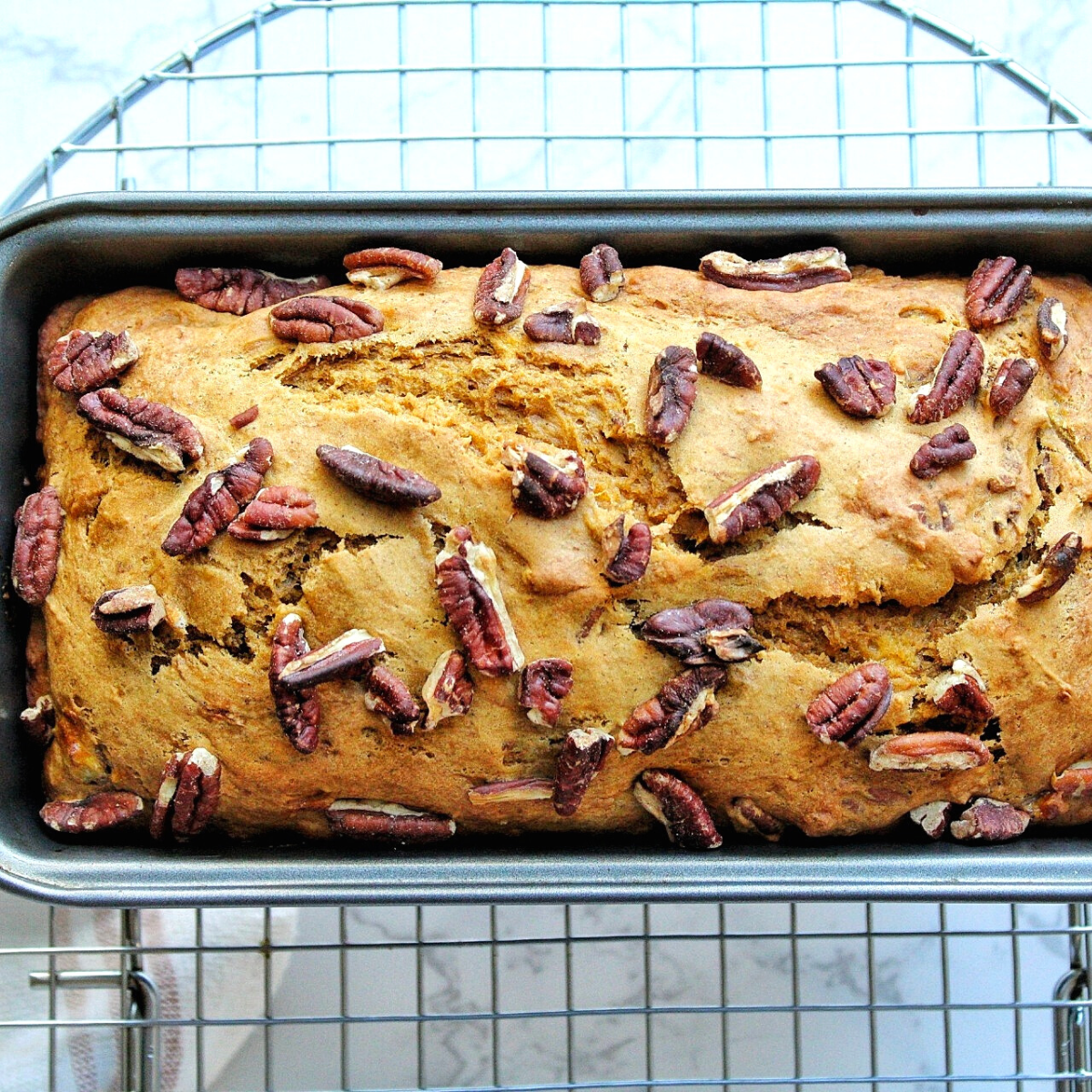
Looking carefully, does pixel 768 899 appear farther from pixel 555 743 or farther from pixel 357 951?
pixel 357 951

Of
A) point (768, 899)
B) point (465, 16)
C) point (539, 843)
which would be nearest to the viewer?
point (768, 899)

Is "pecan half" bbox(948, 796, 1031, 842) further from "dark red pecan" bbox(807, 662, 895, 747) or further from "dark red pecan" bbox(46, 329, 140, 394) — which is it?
"dark red pecan" bbox(46, 329, 140, 394)

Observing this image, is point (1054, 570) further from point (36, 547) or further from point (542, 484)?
point (36, 547)

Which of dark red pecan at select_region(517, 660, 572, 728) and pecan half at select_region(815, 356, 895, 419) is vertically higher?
pecan half at select_region(815, 356, 895, 419)

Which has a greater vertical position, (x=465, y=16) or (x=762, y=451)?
(x=465, y=16)

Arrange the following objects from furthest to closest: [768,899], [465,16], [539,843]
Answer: [465,16], [539,843], [768,899]

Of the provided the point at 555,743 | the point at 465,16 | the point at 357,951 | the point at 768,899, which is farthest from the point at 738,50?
the point at 357,951

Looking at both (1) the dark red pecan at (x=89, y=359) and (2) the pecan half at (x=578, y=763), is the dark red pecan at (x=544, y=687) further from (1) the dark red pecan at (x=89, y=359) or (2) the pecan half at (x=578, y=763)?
(1) the dark red pecan at (x=89, y=359)

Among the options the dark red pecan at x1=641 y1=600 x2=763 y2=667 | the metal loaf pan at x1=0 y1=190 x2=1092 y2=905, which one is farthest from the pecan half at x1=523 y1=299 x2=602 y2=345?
the dark red pecan at x1=641 y1=600 x2=763 y2=667

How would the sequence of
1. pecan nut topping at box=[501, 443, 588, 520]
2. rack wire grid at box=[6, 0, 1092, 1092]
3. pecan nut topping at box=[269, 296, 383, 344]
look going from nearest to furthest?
pecan nut topping at box=[501, 443, 588, 520]
pecan nut topping at box=[269, 296, 383, 344]
rack wire grid at box=[6, 0, 1092, 1092]
